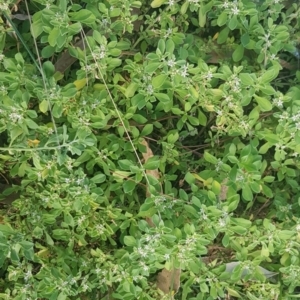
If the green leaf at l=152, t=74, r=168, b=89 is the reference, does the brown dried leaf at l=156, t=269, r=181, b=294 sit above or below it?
below

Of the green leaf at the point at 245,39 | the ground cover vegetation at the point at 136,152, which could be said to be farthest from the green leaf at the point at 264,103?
the green leaf at the point at 245,39

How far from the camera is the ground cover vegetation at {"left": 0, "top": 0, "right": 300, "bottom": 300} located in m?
1.34

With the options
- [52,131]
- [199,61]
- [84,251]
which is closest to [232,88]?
[199,61]

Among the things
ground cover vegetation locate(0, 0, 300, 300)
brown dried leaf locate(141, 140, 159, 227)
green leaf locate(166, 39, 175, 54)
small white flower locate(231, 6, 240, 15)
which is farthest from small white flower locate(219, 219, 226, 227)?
A: small white flower locate(231, 6, 240, 15)

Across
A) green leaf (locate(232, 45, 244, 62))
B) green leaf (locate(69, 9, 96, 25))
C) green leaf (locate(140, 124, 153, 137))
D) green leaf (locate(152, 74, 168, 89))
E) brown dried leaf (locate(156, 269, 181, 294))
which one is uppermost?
green leaf (locate(69, 9, 96, 25))

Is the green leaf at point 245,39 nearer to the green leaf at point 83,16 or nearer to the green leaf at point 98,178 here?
the green leaf at point 83,16

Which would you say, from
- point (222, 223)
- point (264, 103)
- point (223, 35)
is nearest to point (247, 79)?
point (264, 103)

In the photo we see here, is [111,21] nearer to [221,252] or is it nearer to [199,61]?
[199,61]

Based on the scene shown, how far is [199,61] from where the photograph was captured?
4.80 ft

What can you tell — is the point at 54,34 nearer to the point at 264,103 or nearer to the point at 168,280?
the point at 264,103

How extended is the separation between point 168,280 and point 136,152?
449 mm

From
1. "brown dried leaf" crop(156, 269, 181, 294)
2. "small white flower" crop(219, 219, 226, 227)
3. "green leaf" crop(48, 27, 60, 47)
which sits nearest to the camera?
"green leaf" crop(48, 27, 60, 47)

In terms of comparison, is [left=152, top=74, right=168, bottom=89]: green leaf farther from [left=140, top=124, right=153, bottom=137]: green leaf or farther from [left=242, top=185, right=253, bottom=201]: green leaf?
[left=242, top=185, right=253, bottom=201]: green leaf

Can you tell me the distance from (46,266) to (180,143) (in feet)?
2.09
